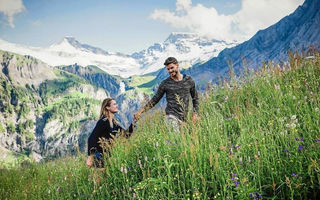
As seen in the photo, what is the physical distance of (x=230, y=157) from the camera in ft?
9.90

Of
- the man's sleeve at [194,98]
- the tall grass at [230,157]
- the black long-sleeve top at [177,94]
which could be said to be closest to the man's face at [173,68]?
the black long-sleeve top at [177,94]

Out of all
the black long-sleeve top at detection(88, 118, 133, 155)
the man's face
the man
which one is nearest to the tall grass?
the black long-sleeve top at detection(88, 118, 133, 155)

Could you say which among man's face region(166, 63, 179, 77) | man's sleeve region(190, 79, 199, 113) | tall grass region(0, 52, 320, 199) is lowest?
tall grass region(0, 52, 320, 199)

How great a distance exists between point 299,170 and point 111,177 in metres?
3.04

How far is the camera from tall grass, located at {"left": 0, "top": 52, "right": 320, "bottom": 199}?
310 centimetres

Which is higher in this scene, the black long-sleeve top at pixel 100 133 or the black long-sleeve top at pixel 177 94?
the black long-sleeve top at pixel 177 94

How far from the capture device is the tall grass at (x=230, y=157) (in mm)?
3104

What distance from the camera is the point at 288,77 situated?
6.70 m

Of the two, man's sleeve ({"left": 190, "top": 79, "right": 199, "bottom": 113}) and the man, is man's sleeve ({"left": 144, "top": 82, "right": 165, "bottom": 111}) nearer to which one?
the man

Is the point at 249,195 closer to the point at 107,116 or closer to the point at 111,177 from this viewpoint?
the point at 111,177

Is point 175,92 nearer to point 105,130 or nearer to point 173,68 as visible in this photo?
point 173,68

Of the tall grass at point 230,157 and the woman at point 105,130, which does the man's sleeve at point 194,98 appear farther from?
the woman at point 105,130

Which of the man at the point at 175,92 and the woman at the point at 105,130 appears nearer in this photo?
the woman at the point at 105,130

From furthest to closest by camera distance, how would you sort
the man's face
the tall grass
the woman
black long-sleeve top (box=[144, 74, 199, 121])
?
black long-sleeve top (box=[144, 74, 199, 121]) < the man's face < the woman < the tall grass
